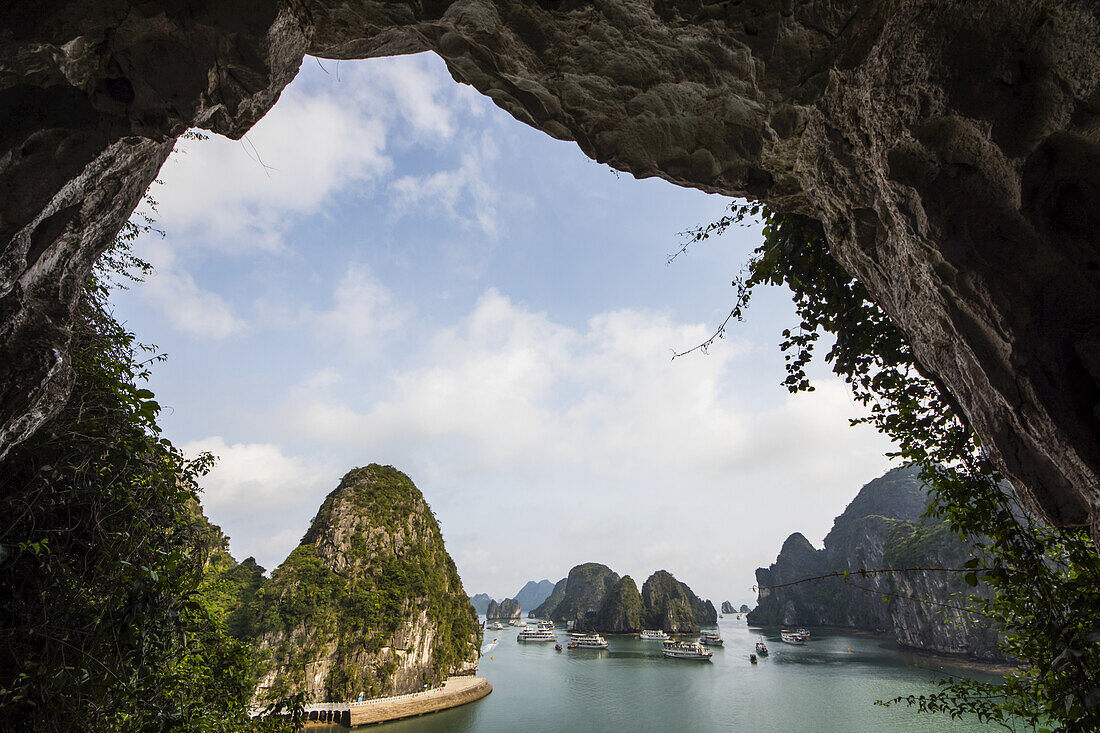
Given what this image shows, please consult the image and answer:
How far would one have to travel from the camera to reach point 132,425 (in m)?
4.22

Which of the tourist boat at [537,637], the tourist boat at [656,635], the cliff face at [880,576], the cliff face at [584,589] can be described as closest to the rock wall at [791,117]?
the cliff face at [880,576]

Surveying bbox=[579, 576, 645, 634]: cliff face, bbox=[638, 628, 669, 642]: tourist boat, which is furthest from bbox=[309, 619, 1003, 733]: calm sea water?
bbox=[579, 576, 645, 634]: cliff face

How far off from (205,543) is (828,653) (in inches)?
2565

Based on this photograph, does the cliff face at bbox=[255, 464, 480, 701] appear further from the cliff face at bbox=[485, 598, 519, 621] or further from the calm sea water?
the cliff face at bbox=[485, 598, 519, 621]

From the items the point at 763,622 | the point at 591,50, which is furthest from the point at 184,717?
the point at 763,622

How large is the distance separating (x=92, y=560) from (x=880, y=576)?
4010 inches

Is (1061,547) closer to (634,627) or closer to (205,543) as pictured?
(205,543)

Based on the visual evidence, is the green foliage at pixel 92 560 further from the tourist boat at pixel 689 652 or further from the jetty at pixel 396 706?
the tourist boat at pixel 689 652

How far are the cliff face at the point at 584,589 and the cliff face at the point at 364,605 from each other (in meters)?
75.9

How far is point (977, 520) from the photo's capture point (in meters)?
3.85

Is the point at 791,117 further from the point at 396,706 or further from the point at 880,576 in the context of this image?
the point at 880,576

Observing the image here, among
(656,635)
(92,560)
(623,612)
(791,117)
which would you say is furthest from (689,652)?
(791,117)

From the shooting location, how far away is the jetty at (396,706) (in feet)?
80.1

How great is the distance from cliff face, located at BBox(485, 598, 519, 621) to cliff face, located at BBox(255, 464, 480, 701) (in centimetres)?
9487
